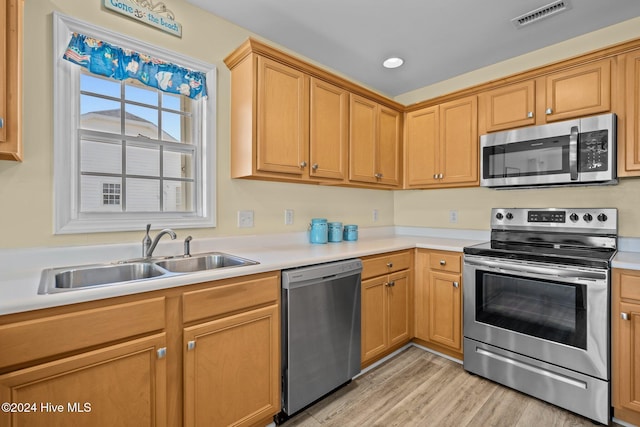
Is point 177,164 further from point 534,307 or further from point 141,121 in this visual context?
point 534,307

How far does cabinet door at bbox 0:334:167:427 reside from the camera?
3.34ft

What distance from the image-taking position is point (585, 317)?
1.78 metres

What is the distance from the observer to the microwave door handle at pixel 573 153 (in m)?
2.06

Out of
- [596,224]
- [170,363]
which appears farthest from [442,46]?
[170,363]

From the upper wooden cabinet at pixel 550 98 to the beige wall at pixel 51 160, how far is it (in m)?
1.58

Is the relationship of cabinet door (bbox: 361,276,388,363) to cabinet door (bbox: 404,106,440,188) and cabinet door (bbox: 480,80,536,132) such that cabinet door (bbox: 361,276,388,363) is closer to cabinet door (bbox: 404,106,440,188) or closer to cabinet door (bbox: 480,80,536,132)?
cabinet door (bbox: 404,106,440,188)

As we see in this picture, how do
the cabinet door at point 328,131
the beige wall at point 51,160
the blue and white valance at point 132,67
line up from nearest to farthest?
the beige wall at point 51,160
the blue and white valance at point 132,67
the cabinet door at point 328,131

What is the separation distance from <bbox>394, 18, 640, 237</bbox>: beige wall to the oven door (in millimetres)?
746

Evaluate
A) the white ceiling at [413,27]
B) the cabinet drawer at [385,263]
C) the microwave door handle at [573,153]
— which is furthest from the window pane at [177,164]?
the microwave door handle at [573,153]

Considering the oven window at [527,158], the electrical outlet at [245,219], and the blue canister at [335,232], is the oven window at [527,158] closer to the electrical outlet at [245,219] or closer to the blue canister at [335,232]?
the blue canister at [335,232]

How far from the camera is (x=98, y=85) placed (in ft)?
5.82

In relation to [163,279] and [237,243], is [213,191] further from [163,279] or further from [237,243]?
[163,279]

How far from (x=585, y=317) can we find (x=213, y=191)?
245 centimetres

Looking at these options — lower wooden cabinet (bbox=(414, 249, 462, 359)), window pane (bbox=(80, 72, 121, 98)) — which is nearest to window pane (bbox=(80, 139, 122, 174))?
window pane (bbox=(80, 72, 121, 98))
